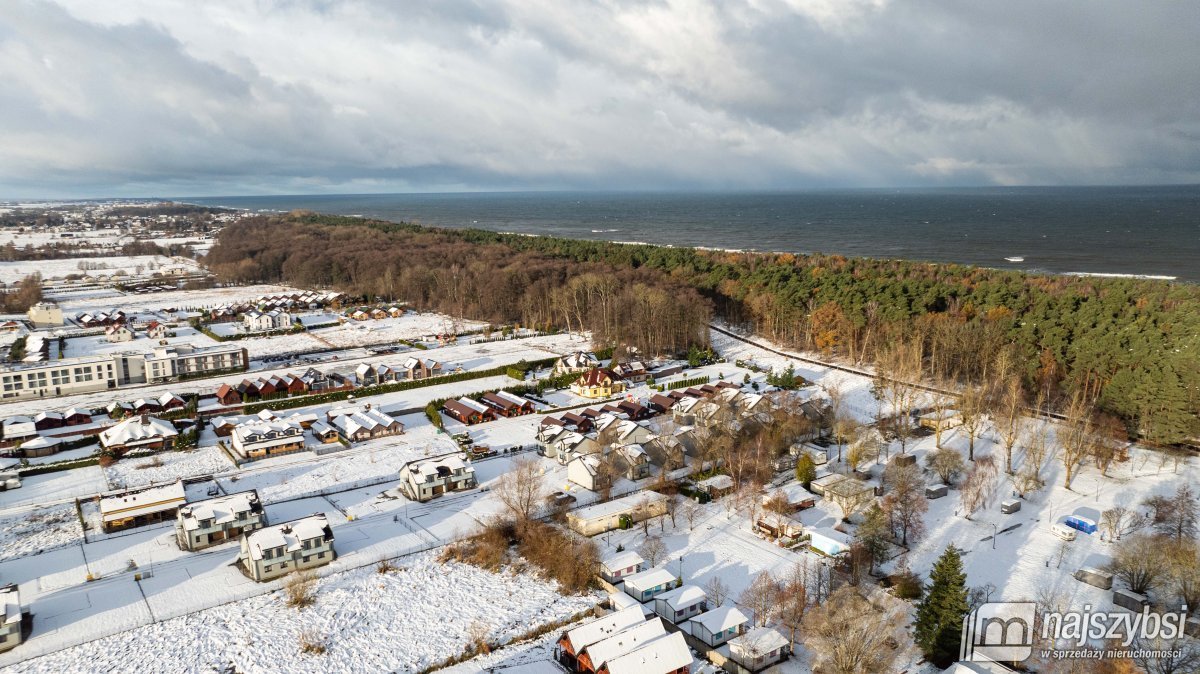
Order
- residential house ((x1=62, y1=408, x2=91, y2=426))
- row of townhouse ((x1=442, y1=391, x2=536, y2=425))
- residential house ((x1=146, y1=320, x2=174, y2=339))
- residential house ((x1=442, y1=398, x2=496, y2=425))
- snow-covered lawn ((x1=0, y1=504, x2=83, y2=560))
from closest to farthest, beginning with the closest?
snow-covered lawn ((x1=0, y1=504, x2=83, y2=560))
residential house ((x1=62, y1=408, x2=91, y2=426))
residential house ((x1=442, y1=398, x2=496, y2=425))
row of townhouse ((x1=442, y1=391, x2=536, y2=425))
residential house ((x1=146, y1=320, x2=174, y2=339))

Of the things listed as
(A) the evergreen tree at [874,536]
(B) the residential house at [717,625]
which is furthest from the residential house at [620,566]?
(A) the evergreen tree at [874,536]

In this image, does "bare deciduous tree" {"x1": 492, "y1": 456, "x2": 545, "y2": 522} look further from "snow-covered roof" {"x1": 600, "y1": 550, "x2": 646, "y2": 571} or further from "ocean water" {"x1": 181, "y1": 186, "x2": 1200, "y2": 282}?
"ocean water" {"x1": 181, "y1": 186, "x2": 1200, "y2": 282}

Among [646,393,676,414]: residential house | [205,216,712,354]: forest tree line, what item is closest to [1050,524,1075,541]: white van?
[646,393,676,414]: residential house

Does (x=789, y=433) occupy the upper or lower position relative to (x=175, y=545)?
upper

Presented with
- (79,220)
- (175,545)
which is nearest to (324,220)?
(79,220)

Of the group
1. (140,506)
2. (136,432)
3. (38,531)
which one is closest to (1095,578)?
(140,506)

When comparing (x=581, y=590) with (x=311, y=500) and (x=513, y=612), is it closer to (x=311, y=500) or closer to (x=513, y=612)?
(x=513, y=612)

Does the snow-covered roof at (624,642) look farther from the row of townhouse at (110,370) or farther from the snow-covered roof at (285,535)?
the row of townhouse at (110,370)
